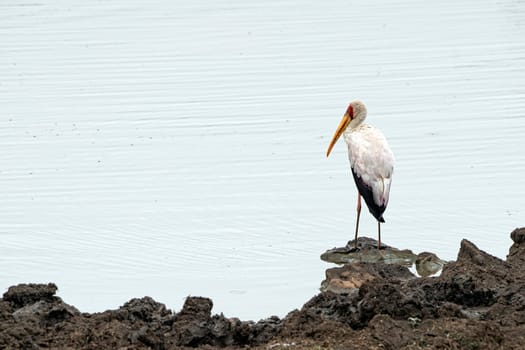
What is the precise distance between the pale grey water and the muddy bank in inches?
45.2

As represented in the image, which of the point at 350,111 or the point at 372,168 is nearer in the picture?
the point at 372,168

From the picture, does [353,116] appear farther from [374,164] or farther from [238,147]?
[238,147]

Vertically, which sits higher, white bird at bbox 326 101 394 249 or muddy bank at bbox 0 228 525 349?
white bird at bbox 326 101 394 249

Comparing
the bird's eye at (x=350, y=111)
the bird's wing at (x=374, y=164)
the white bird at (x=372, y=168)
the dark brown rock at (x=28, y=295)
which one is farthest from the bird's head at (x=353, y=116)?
the dark brown rock at (x=28, y=295)

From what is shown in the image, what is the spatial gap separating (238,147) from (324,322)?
7503 millimetres

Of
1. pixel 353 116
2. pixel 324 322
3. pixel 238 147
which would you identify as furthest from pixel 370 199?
pixel 324 322

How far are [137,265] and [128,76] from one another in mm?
9551

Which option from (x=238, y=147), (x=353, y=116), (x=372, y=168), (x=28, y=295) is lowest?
(x=28, y=295)

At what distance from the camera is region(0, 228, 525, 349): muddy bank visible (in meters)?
7.97

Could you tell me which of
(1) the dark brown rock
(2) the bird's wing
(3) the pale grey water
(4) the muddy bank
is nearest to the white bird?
(2) the bird's wing

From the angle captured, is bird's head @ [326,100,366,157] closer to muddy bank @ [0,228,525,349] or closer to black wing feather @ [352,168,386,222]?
black wing feather @ [352,168,386,222]

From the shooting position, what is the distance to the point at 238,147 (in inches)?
619

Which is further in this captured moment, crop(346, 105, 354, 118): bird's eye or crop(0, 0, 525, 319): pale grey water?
crop(346, 105, 354, 118): bird's eye

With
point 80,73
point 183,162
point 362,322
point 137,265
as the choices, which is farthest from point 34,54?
point 362,322
